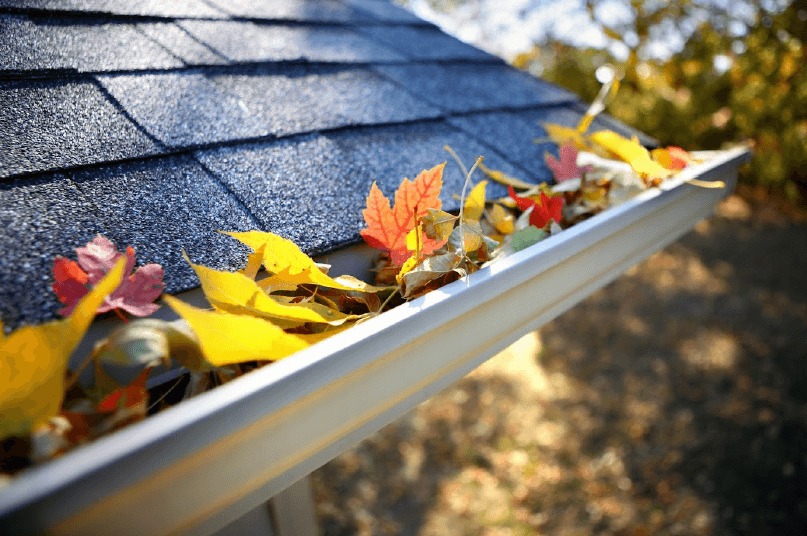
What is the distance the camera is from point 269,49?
128 centimetres

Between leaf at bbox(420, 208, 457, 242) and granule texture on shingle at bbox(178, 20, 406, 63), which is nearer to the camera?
leaf at bbox(420, 208, 457, 242)

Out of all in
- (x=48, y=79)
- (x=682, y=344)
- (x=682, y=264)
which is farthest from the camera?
(x=682, y=264)

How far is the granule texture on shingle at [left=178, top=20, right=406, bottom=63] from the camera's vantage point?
4.00 feet

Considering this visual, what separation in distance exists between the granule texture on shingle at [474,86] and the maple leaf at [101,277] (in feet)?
3.16

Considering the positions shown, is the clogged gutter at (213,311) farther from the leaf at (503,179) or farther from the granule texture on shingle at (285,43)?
the granule texture on shingle at (285,43)

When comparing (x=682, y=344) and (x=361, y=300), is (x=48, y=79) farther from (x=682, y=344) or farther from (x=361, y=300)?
(x=682, y=344)

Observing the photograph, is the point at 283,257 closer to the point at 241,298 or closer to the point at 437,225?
the point at 241,298

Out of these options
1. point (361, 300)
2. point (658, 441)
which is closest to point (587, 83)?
point (658, 441)

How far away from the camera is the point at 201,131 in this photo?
2.97 ft

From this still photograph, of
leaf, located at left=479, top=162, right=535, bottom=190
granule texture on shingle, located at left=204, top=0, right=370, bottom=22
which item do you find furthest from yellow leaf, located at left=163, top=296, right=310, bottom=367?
granule texture on shingle, located at left=204, top=0, right=370, bottom=22

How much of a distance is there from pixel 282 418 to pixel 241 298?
6.3 inches

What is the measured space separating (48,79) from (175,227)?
0.42m

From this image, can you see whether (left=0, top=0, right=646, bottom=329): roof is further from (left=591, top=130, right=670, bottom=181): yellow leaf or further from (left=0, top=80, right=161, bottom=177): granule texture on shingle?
(left=591, top=130, right=670, bottom=181): yellow leaf

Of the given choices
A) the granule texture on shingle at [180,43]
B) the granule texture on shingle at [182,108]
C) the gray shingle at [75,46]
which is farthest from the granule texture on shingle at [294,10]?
the granule texture on shingle at [182,108]
